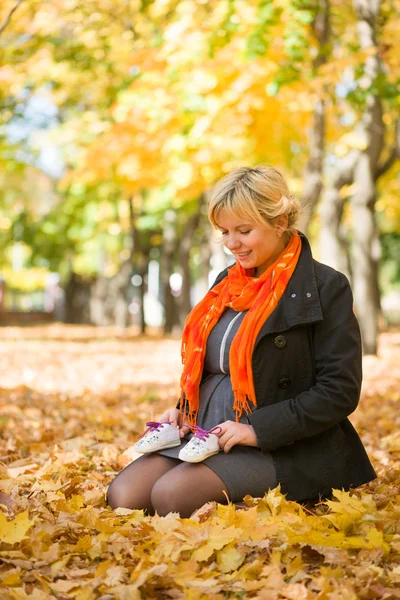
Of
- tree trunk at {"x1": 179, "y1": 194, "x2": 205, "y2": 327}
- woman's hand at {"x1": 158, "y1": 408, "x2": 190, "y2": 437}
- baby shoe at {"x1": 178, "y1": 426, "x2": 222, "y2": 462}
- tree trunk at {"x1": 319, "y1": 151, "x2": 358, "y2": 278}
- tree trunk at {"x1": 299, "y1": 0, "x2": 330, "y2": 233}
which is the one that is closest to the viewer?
baby shoe at {"x1": 178, "y1": 426, "x2": 222, "y2": 462}

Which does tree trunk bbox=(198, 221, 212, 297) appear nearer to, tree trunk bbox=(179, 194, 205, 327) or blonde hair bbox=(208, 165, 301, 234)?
tree trunk bbox=(179, 194, 205, 327)

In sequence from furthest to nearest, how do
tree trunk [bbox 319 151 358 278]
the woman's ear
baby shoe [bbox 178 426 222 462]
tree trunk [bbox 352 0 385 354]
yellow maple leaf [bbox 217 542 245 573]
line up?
1. tree trunk [bbox 319 151 358 278]
2. tree trunk [bbox 352 0 385 354]
3. the woman's ear
4. baby shoe [bbox 178 426 222 462]
5. yellow maple leaf [bbox 217 542 245 573]

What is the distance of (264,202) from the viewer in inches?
138

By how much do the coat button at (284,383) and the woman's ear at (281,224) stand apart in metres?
0.65

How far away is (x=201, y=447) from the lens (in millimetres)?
3400

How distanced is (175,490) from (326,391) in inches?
30.0

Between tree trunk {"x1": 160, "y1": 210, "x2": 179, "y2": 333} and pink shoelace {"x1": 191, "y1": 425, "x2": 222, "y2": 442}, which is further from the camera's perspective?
tree trunk {"x1": 160, "y1": 210, "x2": 179, "y2": 333}

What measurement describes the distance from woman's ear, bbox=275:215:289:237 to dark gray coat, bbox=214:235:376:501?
0.16 m

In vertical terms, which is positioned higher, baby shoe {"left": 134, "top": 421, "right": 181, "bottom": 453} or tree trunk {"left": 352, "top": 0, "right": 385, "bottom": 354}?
tree trunk {"left": 352, "top": 0, "right": 385, "bottom": 354}

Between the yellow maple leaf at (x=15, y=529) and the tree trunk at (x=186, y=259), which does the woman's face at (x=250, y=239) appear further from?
the tree trunk at (x=186, y=259)

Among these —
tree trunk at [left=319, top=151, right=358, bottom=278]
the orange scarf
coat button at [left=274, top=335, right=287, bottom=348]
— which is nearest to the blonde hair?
the orange scarf

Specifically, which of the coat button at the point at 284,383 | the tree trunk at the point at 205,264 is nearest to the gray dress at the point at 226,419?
the coat button at the point at 284,383

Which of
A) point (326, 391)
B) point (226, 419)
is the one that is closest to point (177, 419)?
point (226, 419)

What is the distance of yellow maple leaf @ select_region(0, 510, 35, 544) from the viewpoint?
9.73ft
